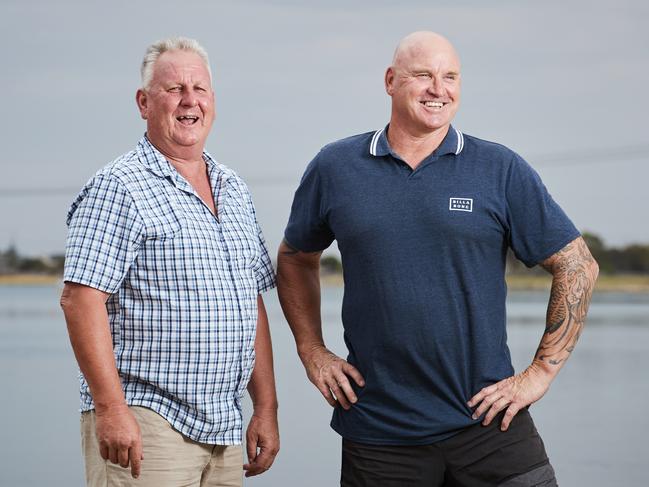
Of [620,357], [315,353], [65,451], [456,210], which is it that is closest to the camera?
[456,210]

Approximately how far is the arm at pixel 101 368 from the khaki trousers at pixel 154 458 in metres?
0.05

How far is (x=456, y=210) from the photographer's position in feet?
8.34

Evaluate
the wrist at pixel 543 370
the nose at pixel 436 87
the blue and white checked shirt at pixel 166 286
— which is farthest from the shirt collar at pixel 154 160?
the wrist at pixel 543 370

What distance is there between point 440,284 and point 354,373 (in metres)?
0.34

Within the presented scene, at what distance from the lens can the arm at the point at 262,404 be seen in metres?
2.84

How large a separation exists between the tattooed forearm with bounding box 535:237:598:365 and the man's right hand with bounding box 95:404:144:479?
102cm

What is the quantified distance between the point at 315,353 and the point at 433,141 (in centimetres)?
67

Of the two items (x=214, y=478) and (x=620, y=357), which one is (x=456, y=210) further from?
(x=620, y=357)

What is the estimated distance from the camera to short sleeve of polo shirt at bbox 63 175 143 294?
2445 millimetres

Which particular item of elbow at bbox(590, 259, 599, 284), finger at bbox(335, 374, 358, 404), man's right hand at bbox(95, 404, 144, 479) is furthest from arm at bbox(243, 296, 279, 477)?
elbow at bbox(590, 259, 599, 284)

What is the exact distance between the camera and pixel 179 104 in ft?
8.70

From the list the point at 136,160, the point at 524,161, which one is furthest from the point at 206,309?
the point at 524,161

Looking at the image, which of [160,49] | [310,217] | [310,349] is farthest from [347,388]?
[160,49]

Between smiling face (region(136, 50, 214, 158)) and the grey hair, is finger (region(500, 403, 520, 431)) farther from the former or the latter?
the grey hair
